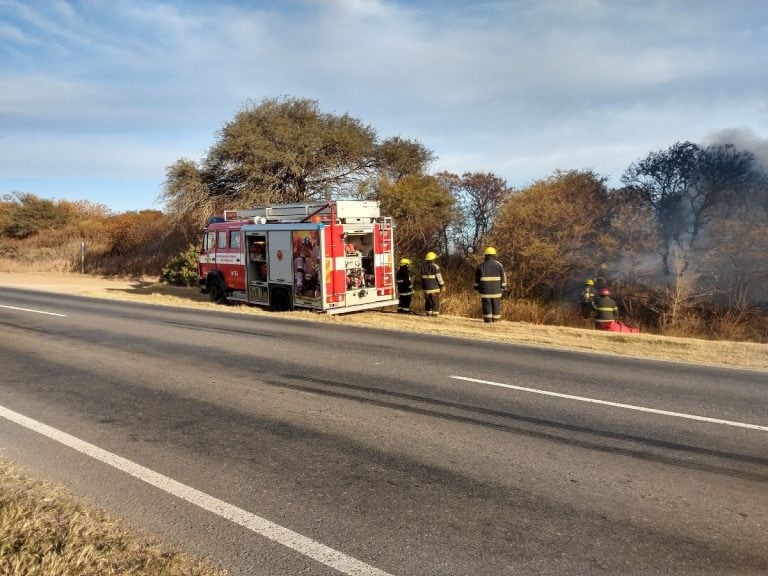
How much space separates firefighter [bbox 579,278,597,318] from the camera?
48.6 feet

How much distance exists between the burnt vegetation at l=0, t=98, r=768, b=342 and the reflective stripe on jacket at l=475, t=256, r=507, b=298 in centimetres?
258

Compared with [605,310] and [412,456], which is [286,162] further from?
[412,456]

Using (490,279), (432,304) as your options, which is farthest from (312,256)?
(490,279)

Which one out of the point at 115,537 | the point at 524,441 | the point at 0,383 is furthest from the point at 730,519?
the point at 0,383

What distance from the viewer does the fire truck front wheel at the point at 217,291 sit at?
17281 mm

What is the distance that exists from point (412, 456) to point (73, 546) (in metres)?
2.50

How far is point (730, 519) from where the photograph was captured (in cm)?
371

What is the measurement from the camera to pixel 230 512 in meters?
3.82

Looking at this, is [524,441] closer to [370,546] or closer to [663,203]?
[370,546]

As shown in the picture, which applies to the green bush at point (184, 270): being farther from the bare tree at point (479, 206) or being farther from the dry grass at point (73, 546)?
the dry grass at point (73, 546)

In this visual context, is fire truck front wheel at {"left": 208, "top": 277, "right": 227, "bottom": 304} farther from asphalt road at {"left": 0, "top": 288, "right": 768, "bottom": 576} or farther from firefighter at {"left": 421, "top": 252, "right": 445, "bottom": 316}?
Result: asphalt road at {"left": 0, "top": 288, "right": 768, "bottom": 576}

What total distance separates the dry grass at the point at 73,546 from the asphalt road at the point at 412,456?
0.18 metres

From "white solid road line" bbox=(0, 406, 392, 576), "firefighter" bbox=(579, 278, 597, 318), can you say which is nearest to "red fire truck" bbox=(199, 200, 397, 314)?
"firefighter" bbox=(579, 278, 597, 318)

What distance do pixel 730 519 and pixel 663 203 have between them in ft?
48.7
